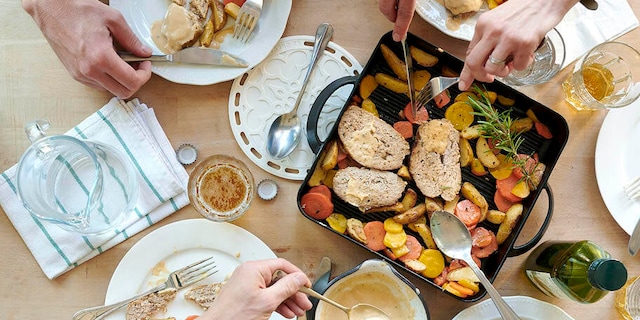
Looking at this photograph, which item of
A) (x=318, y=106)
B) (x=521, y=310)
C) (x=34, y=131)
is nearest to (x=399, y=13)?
(x=318, y=106)

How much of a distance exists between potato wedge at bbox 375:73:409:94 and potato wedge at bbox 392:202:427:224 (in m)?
0.33

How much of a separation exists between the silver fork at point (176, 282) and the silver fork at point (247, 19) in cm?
64

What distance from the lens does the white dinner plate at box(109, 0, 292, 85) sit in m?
1.68

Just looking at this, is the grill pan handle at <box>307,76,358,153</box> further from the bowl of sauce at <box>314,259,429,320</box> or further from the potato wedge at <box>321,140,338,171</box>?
the bowl of sauce at <box>314,259,429,320</box>

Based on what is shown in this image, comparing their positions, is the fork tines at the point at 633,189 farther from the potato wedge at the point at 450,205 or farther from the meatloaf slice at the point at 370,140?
the meatloaf slice at the point at 370,140

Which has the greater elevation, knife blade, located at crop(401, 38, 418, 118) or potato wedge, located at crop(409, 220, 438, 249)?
knife blade, located at crop(401, 38, 418, 118)

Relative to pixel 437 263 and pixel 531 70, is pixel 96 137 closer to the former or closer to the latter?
pixel 437 263

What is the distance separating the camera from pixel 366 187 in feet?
5.37

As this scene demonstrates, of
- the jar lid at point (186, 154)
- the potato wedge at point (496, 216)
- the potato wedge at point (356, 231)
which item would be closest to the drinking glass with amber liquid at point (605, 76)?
the potato wedge at point (496, 216)

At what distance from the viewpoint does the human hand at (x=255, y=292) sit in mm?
1359

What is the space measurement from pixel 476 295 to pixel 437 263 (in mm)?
133

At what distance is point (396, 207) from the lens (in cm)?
167

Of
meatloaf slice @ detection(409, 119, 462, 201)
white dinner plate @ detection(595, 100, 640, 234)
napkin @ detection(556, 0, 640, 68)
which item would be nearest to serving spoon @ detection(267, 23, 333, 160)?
meatloaf slice @ detection(409, 119, 462, 201)

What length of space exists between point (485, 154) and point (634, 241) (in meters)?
0.47
